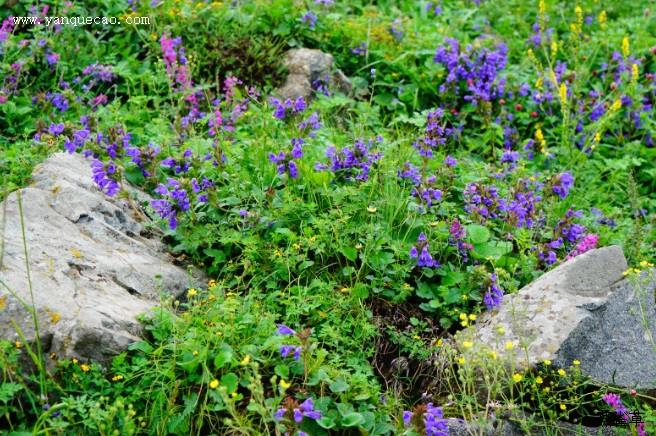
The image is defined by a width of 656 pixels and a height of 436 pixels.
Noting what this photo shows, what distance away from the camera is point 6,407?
9.39 feet

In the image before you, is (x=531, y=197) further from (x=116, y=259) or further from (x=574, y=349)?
(x=116, y=259)

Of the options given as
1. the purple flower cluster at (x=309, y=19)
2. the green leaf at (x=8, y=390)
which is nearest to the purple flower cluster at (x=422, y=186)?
the green leaf at (x=8, y=390)

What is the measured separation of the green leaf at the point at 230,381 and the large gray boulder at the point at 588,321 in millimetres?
1066

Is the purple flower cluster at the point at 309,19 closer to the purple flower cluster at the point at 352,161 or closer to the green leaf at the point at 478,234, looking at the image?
the purple flower cluster at the point at 352,161

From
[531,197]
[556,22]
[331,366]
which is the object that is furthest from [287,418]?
[556,22]

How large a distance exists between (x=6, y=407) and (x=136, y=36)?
3787mm

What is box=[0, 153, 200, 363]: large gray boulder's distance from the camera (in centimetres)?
309

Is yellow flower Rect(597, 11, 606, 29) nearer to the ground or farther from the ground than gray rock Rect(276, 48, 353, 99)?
farther from the ground

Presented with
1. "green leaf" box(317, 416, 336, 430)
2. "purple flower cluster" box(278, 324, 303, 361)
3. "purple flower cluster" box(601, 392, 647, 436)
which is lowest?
"purple flower cluster" box(601, 392, 647, 436)

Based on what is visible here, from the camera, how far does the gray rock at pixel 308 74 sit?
228 inches

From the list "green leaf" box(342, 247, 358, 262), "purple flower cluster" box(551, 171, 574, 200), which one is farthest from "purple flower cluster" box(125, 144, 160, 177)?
"purple flower cluster" box(551, 171, 574, 200)

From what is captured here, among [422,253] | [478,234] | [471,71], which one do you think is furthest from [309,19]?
[422,253]

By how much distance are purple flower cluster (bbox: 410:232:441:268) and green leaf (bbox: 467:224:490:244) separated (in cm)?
26

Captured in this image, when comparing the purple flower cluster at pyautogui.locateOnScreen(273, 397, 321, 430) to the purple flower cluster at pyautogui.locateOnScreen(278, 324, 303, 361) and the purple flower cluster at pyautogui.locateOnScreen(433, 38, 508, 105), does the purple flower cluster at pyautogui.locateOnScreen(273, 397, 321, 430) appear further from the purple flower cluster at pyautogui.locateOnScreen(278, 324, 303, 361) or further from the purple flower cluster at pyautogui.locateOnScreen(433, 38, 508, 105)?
the purple flower cluster at pyautogui.locateOnScreen(433, 38, 508, 105)
